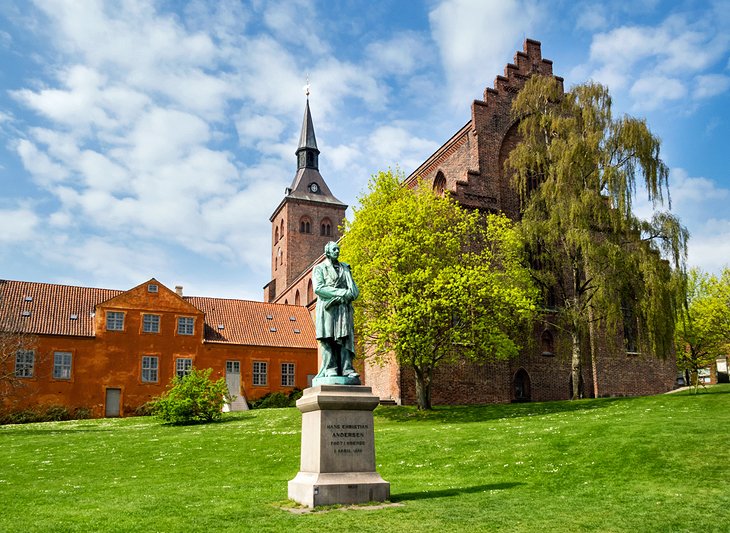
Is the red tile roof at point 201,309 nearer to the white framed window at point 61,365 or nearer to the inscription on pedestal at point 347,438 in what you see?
the white framed window at point 61,365

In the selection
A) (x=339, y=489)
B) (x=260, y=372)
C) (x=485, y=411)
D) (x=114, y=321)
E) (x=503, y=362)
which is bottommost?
(x=339, y=489)

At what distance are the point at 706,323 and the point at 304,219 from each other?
128ft

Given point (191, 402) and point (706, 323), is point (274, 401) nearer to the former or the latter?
point (191, 402)

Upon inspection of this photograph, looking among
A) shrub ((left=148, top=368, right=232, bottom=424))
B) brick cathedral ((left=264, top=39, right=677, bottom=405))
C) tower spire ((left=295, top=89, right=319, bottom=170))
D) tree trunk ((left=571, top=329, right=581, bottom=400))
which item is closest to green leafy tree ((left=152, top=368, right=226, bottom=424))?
shrub ((left=148, top=368, right=232, bottom=424))

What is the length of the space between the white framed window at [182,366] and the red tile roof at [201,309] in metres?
2.01

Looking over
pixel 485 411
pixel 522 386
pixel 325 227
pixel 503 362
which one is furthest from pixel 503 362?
pixel 325 227

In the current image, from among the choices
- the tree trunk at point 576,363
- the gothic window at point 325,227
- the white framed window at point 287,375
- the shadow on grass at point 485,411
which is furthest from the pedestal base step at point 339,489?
the gothic window at point 325,227

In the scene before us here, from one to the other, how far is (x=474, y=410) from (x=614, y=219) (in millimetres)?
10010

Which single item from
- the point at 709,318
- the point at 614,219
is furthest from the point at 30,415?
the point at 709,318

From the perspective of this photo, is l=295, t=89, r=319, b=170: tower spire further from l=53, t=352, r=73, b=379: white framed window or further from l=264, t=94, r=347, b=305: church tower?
l=53, t=352, r=73, b=379: white framed window

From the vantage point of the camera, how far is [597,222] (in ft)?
91.8

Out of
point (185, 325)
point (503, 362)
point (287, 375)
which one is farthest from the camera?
point (287, 375)

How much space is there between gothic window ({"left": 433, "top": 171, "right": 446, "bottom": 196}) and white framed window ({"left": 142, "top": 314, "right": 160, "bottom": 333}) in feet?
61.9

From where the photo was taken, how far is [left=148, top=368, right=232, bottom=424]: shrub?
97.0 ft
